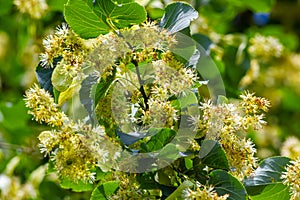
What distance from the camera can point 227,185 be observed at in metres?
1.08

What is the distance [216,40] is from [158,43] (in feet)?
4.05

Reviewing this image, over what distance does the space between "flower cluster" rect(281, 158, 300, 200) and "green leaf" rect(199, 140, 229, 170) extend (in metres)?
0.16

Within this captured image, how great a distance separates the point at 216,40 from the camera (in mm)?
2322

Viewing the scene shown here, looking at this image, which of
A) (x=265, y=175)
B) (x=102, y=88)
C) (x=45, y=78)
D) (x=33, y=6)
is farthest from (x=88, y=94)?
(x=33, y=6)

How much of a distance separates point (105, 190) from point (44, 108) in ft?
0.66

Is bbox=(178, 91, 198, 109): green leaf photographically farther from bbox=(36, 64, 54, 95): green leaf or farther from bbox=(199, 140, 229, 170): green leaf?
bbox=(36, 64, 54, 95): green leaf

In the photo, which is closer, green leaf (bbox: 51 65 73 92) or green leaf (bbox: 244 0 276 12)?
green leaf (bbox: 51 65 73 92)

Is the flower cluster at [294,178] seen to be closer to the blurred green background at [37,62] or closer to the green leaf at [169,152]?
the green leaf at [169,152]

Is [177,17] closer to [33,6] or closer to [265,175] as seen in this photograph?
[265,175]

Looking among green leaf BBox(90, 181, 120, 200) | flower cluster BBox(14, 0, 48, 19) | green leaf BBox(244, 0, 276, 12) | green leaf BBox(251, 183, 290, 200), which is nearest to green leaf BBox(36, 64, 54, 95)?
green leaf BBox(90, 181, 120, 200)

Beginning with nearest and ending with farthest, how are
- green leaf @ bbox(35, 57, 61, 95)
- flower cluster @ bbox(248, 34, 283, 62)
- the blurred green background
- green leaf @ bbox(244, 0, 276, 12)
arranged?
green leaf @ bbox(35, 57, 61, 95), the blurred green background, flower cluster @ bbox(248, 34, 283, 62), green leaf @ bbox(244, 0, 276, 12)

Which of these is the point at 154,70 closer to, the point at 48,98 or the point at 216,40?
the point at 48,98

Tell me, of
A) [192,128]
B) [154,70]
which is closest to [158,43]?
[154,70]

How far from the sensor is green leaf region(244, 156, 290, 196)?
118 centimetres
